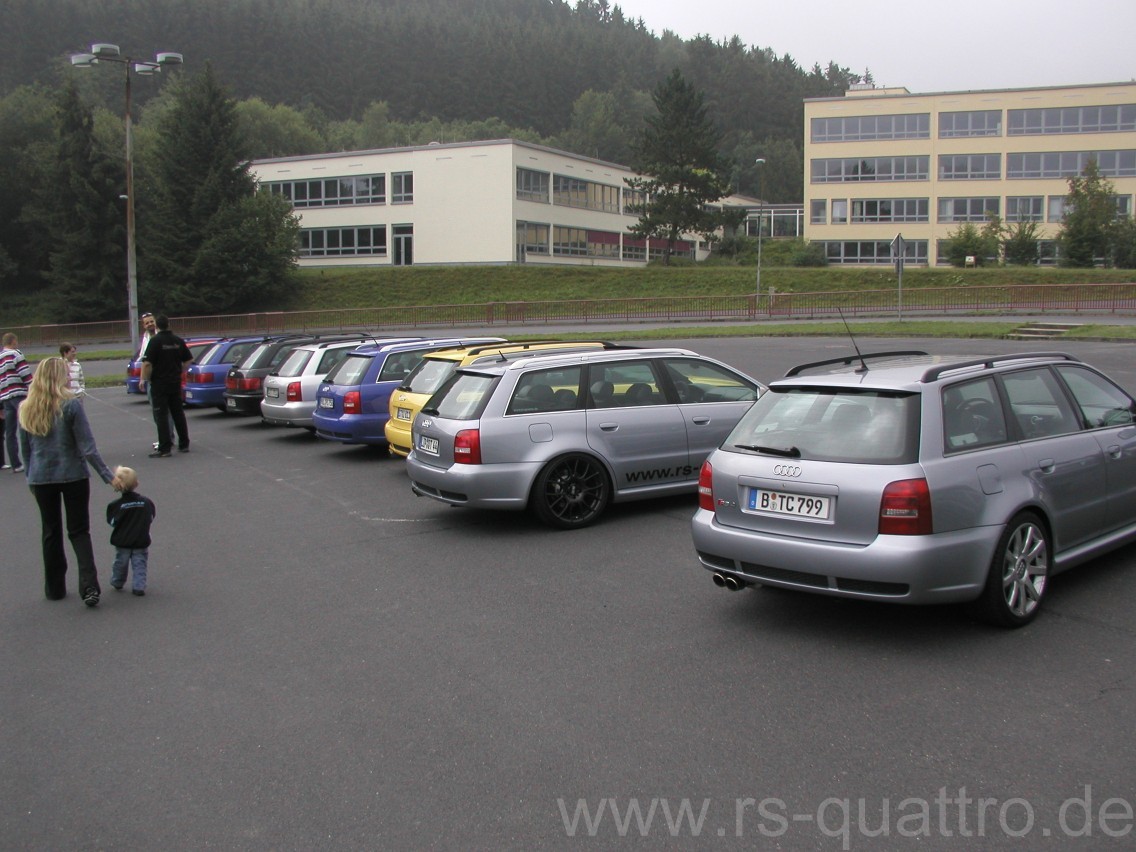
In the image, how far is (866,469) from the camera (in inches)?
225

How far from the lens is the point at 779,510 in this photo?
6020 mm

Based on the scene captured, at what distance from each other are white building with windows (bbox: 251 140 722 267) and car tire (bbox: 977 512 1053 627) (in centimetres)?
6051

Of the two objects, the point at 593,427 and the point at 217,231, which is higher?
the point at 217,231

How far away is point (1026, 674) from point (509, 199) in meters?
61.8

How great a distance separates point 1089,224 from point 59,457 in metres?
61.8

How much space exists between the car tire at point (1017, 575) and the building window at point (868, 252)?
2752 inches

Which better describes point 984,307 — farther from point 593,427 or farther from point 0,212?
point 0,212

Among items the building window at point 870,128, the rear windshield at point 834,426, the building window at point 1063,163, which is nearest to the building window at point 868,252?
the building window at point 870,128

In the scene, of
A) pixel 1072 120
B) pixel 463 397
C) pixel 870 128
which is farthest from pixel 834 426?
pixel 1072 120

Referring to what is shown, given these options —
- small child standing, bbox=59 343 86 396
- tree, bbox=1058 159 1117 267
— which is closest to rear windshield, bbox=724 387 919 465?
small child standing, bbox=59 343 86 396

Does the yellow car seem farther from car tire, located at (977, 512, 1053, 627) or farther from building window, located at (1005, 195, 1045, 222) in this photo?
building window, located at (1005, 195, 1045, 222)

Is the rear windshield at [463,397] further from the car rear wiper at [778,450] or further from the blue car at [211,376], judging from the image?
the blue car at [211,376]

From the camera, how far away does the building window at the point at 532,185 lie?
6562 centimetres

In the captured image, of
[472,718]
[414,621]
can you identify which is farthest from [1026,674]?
[414,621]
